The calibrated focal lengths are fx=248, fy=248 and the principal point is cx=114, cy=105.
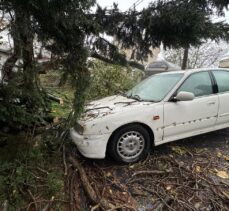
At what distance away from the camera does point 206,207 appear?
10.2 ft

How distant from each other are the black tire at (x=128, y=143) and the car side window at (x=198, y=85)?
108cm

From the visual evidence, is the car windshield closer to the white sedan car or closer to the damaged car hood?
the white sedan car

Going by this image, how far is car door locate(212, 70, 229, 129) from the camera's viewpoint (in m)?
4.84

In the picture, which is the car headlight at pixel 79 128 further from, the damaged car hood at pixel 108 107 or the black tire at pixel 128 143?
the black tire at pixel 128 143

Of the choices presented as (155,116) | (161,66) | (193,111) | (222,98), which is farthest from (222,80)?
(161,66)

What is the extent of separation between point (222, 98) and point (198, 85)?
56cm

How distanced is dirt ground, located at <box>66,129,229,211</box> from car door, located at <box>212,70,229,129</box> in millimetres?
503

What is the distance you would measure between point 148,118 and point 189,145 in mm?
1316

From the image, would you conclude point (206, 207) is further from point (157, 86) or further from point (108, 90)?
point (108, 90)

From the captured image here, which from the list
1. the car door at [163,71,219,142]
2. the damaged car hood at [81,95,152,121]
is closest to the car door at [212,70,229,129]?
the car door at [163,71,219,142]

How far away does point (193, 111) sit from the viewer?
4492 mm

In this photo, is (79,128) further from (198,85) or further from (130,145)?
(198,85)

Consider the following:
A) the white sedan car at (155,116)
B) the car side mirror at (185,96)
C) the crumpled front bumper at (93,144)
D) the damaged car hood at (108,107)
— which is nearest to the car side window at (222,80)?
the white sedan car at (155,116)

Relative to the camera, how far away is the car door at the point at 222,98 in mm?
4839
